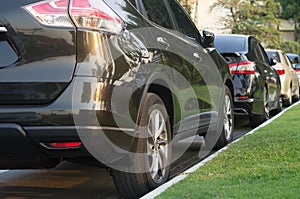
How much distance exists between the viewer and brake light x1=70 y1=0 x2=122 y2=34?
146 inches

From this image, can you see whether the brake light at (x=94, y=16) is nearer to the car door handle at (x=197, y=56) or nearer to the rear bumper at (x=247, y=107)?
the car door handle at (x=197, y=56)

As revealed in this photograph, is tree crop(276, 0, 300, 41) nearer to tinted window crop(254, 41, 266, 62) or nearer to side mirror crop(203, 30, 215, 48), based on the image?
tinted window crop(254, 41, 266, 62)

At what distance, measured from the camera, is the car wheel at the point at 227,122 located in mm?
6656

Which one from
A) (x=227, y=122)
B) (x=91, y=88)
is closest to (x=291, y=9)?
(x=227, y=122)

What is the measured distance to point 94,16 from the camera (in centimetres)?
379

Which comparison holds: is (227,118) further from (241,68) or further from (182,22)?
(241,68)

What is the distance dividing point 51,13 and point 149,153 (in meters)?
1.40

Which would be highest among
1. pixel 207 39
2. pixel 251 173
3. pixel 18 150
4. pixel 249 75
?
pixel 207 39

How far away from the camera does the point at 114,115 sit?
3.77m

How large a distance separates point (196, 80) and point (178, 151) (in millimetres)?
1779

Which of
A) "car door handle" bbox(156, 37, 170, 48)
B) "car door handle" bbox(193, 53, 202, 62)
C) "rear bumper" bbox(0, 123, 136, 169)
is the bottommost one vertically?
"rear bumper" bbox(0, 123, 136, 169)

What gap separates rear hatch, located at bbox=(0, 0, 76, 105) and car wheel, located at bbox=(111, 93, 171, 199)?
812 mm

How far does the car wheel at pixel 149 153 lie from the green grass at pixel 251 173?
0.25 meters

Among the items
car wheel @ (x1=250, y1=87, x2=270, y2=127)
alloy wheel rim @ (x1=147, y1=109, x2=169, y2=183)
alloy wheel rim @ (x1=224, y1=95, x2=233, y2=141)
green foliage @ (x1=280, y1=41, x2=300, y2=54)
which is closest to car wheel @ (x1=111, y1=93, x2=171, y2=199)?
alloy wheel rim @ (x1=147, y1=109, x2=169, y2=183)
